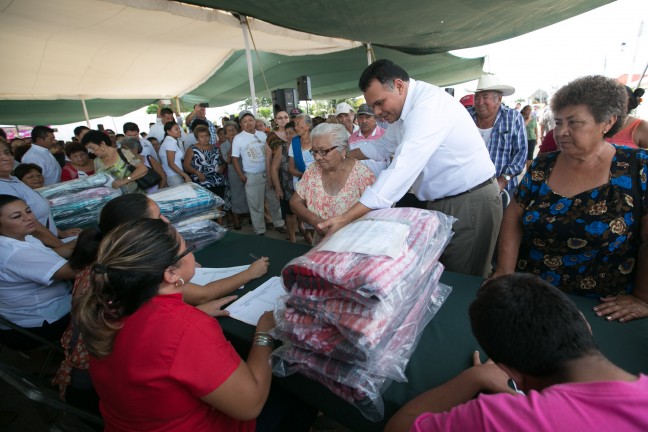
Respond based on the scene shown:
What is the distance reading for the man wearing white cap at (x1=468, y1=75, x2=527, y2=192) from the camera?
122 inches

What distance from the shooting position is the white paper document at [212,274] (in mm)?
1775

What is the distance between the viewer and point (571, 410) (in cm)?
54

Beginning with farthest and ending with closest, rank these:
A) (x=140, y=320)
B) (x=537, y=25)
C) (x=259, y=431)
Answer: (x=537, y=25) < (x=259, y=431) < (x=140, y=320)

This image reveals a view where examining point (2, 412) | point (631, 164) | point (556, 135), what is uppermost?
point (556, 135)

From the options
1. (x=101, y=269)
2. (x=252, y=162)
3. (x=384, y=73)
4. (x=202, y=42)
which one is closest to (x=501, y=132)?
(x=384, y=73)

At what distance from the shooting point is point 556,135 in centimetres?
132

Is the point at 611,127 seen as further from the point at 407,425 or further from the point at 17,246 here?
the point at 17,246

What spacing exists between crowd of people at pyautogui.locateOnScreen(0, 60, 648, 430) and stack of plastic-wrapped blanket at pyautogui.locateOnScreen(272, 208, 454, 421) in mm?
117

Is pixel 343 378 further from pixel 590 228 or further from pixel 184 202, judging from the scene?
pixel 184 202

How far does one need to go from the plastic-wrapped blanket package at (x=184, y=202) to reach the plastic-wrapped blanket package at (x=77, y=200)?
64 centimetres

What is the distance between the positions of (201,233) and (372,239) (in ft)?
5.77

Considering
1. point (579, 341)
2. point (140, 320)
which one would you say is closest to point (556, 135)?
point (579, 341)

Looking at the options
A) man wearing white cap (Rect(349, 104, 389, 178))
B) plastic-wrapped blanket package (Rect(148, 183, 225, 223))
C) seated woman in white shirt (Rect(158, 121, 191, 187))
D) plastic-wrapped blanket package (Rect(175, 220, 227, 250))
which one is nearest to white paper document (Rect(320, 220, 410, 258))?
plastic-wrapped blanket package (Rect(175, 220, 227, 250))

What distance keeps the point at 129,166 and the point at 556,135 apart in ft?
13.0
